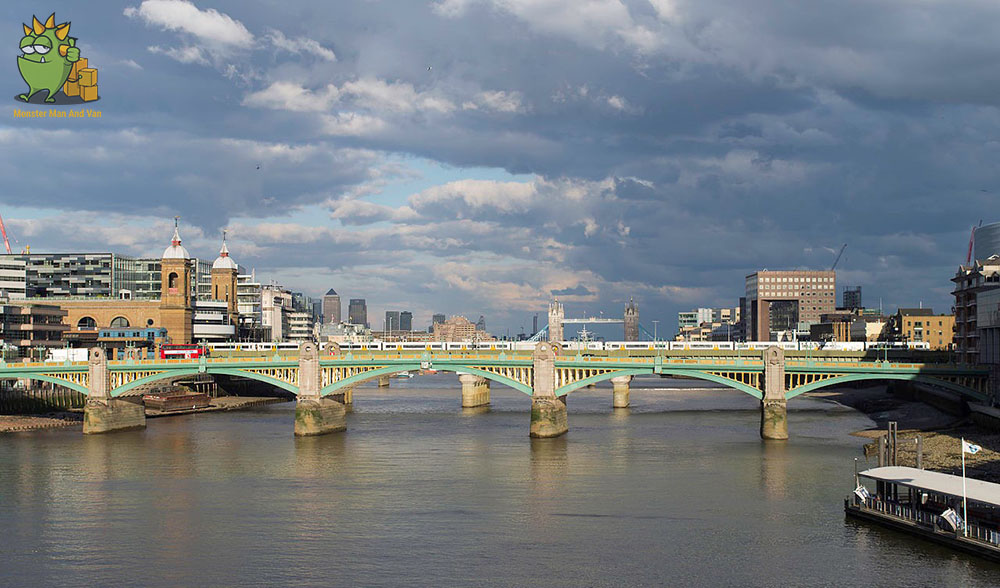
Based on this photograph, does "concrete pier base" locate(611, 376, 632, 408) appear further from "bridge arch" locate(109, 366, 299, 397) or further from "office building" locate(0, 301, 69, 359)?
"office building" locate(0, 301, 69, 359)

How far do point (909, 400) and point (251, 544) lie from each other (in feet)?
395

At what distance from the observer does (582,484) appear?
84562mm

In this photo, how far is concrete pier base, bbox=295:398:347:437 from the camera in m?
121

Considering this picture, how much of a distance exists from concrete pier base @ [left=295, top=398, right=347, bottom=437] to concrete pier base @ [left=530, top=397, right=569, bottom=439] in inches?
1016

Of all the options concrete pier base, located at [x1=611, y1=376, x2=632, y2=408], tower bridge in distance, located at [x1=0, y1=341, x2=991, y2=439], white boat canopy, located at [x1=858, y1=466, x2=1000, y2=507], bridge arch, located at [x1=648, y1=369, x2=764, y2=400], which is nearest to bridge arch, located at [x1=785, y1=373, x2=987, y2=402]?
tower bridge in distance, located at [x1=0, y1=341, x2=991, y2=439]

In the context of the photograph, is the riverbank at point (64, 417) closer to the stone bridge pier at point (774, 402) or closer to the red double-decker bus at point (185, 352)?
the red double-decker bus at point (185, 352)

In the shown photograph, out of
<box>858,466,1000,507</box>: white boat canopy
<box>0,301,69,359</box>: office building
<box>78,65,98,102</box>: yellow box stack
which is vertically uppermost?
<box>78,65,98,102</box>: yellow box stack

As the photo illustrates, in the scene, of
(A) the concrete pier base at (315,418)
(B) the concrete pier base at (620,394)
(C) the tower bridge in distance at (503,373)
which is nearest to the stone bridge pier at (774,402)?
(C) the tower bridge in distance at (503,373)

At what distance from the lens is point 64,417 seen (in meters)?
145

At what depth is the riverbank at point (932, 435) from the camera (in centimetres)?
8381

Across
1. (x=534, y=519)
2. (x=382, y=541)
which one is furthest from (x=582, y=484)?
(x=382, y=541)

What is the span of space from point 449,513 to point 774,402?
51.9 meters

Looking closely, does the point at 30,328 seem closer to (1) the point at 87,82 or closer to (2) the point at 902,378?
(1) the point at 87,82

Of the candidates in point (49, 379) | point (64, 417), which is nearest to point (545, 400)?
point (49, 379)
